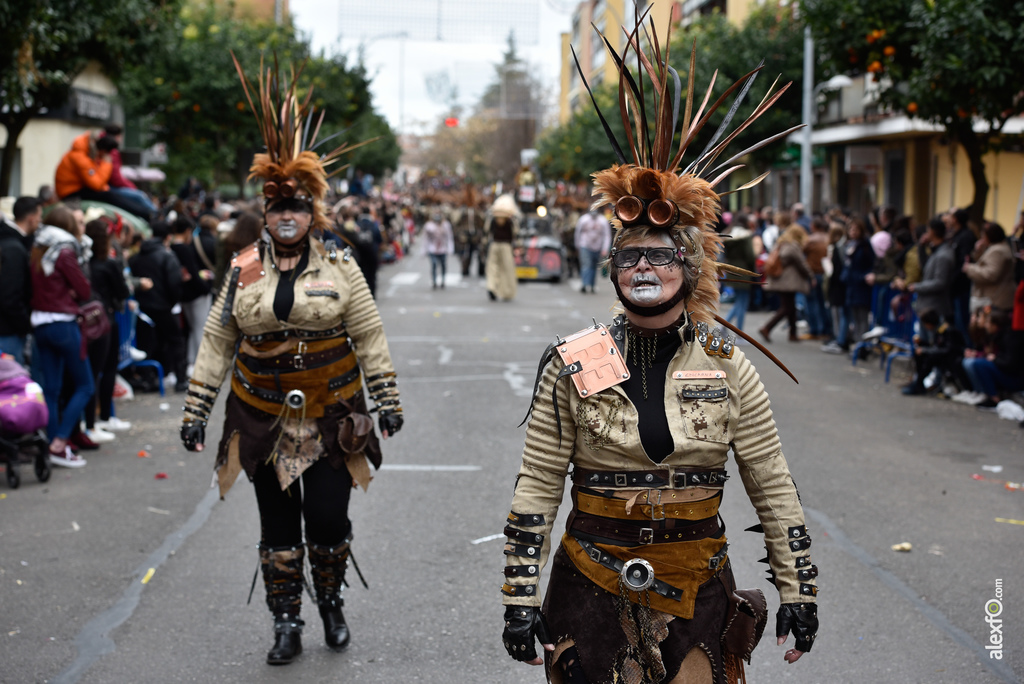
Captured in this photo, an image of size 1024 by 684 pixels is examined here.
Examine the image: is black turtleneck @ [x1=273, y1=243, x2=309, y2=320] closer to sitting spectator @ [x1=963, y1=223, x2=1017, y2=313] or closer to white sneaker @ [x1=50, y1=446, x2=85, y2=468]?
white sneaker @ [x1=50, y1=446, x2=85, y2=468]

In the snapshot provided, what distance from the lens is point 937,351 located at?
11836mm

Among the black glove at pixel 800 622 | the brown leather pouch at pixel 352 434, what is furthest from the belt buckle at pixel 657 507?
the brown leather pouch at pixel 352 434

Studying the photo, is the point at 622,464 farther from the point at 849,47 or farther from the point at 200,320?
the point at 849,47

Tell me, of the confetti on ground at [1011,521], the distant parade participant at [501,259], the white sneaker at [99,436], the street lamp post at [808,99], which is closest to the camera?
the confetti on ground at [1011,521]

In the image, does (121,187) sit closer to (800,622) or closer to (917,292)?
(917,292)

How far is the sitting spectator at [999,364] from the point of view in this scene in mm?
10797

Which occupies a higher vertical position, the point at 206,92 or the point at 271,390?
the point at 206,92

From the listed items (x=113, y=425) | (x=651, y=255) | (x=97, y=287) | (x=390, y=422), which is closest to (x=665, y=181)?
(x=651, y=255)

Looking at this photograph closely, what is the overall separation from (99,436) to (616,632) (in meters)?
7.37

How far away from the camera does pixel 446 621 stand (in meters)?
5.45

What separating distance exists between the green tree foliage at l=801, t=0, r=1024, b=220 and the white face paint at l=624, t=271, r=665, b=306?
9.03 m

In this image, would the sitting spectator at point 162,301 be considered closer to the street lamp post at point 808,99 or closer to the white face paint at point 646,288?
the white face paint at point 646,288

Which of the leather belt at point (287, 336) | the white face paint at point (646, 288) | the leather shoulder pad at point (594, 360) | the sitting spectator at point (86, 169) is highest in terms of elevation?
the sitting spectator at point (86, 169)

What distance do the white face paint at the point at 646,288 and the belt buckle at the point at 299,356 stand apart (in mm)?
2053
